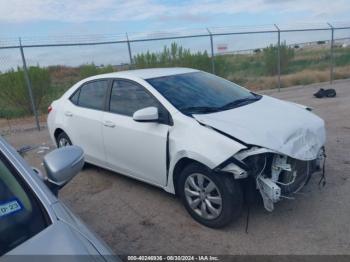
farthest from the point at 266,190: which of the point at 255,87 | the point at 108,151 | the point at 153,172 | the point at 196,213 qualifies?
the point at 255,87

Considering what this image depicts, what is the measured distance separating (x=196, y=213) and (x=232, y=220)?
0.39 metres

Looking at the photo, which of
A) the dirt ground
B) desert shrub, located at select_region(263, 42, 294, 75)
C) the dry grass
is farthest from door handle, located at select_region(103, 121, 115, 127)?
desert shrub, located at select_region(263, 42, 294, 75)

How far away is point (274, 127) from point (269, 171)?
0.45 metres

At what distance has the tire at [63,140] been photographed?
5779 millimetres

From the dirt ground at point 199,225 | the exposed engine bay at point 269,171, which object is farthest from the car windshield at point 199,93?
the dirt ground at point 199,225

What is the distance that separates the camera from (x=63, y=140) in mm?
5934

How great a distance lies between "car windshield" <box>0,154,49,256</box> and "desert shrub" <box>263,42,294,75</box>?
19740 millimetres

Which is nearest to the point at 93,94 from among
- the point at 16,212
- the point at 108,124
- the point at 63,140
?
the point at 108,124

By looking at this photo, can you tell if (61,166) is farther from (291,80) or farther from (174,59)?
(291,80)

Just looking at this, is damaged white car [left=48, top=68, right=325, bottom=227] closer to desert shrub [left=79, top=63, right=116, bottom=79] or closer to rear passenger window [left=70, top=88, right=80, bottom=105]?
rear passenger window [left=70, top=88, right=80, bottom=105]

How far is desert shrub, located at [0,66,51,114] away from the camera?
41.3 feet

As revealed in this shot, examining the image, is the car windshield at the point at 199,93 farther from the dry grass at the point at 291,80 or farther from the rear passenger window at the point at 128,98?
the dry grass at the point at 291,80

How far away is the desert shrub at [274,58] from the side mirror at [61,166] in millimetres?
19312

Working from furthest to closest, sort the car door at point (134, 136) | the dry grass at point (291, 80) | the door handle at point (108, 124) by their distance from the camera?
the dry grass at point (291, 80) → the door handle at point (108, 124) → the car door at point (134, 136)
